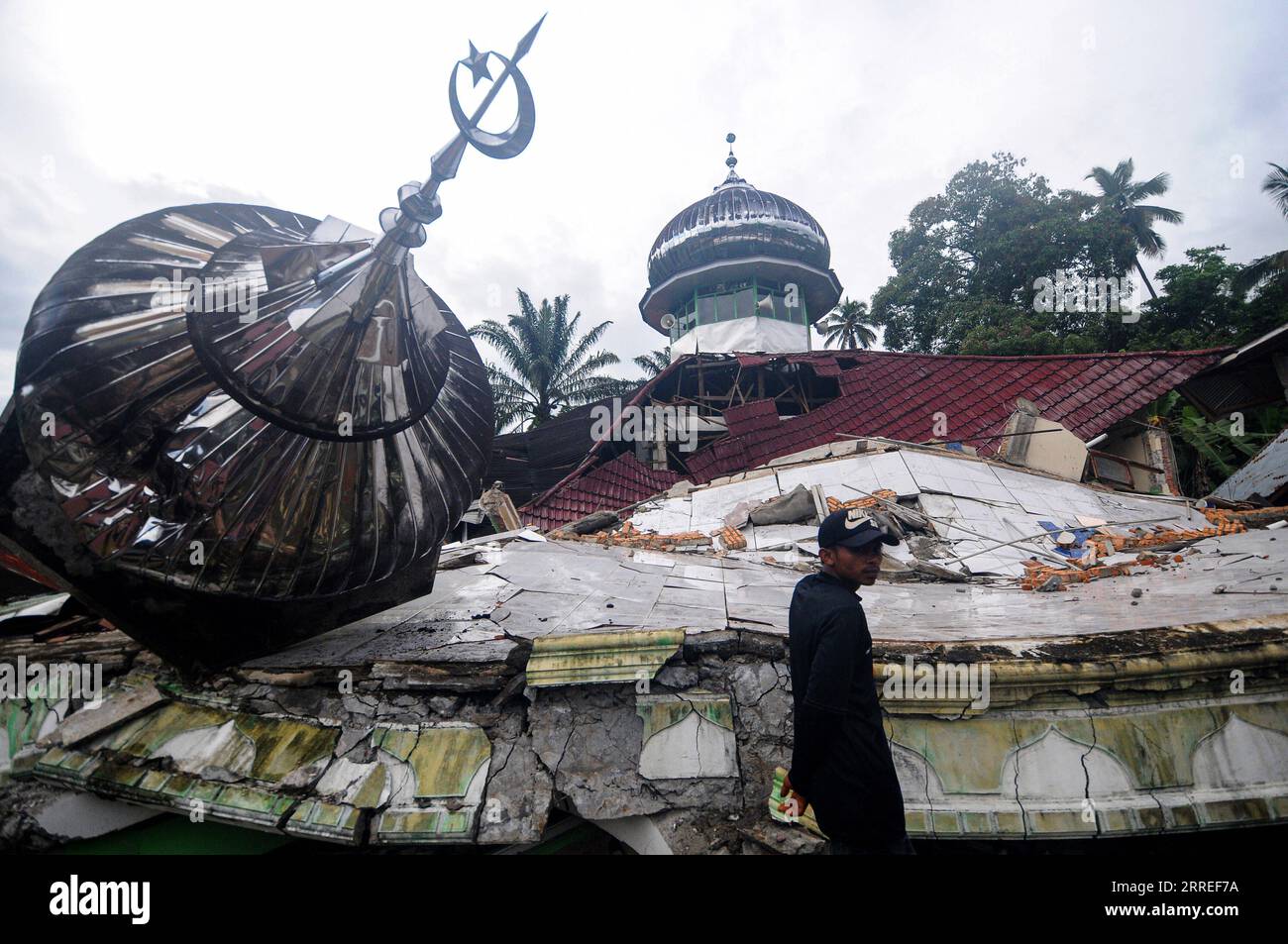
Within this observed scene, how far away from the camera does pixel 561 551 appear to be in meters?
6.30

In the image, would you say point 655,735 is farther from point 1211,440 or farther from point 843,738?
point 1211,440

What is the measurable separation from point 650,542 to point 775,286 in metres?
13.4

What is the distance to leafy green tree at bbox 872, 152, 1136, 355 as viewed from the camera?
21328mm

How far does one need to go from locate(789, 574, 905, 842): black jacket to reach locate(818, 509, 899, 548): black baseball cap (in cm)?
20

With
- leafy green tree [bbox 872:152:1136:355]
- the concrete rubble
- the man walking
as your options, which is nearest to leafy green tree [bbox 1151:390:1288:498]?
leafy green tree [bbox 872:152:1136:355]

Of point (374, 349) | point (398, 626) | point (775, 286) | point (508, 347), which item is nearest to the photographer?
point (374, 349)

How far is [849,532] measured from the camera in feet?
7.19

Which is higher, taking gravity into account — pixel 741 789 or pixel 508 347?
pixel 508 347

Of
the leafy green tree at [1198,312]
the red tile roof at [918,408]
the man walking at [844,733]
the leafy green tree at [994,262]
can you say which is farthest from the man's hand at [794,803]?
the leafy green tree at [1198,312]

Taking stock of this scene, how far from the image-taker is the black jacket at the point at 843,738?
2.02 metres

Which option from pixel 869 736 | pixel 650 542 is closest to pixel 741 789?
pixel 869 736
